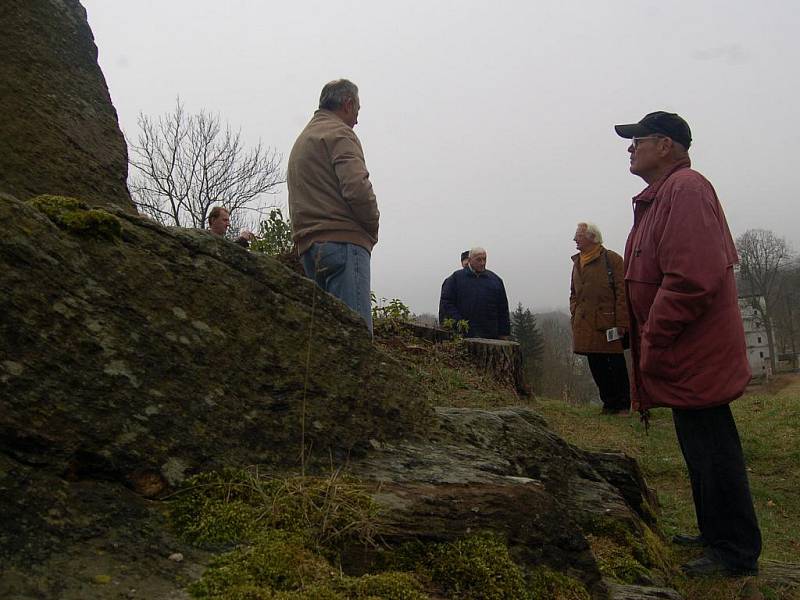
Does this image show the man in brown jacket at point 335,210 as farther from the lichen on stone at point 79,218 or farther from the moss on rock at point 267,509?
the moss on rock at point 267,509

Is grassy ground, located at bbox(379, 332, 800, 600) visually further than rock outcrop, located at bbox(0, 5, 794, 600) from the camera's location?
Yes

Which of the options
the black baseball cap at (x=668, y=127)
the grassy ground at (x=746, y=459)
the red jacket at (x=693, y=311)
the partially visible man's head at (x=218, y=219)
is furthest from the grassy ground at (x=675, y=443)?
the partially visible man's head at (x=218, y=219)

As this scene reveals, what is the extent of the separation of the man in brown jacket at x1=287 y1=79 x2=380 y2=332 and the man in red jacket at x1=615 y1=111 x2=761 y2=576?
177 cm

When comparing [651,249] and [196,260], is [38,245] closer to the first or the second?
[196,260]

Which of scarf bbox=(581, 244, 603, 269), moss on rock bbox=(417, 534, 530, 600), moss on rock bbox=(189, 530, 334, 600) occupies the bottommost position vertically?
moss on rock bbox=(417, 534, 530, 600)

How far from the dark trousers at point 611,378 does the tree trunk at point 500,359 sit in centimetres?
127

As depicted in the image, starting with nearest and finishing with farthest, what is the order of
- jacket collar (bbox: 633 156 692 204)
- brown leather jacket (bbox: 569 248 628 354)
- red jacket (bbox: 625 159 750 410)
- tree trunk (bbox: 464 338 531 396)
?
red jacket (bbox: 625 159 750 410)
jacket collar (bbox: 633 156 692 204)
brown leather jacket (bbox: 569 248 628 354)
tree trunk (bbox: 464 338 531 396)

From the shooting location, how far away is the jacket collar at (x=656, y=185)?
12.0 feet

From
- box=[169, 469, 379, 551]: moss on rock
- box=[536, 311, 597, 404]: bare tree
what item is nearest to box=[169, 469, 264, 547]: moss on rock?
box=[169, 469, 379, 551]: moss on rock

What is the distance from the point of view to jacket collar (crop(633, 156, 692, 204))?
144 inches

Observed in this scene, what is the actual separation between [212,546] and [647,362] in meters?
2.45

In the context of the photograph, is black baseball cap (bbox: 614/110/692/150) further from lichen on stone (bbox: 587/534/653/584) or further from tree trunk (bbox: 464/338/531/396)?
tree trunk (bbox: 464/338/531/396)

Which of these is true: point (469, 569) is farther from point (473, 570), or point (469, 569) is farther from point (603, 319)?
point (603, 319)

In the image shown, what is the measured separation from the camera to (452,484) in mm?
2352
